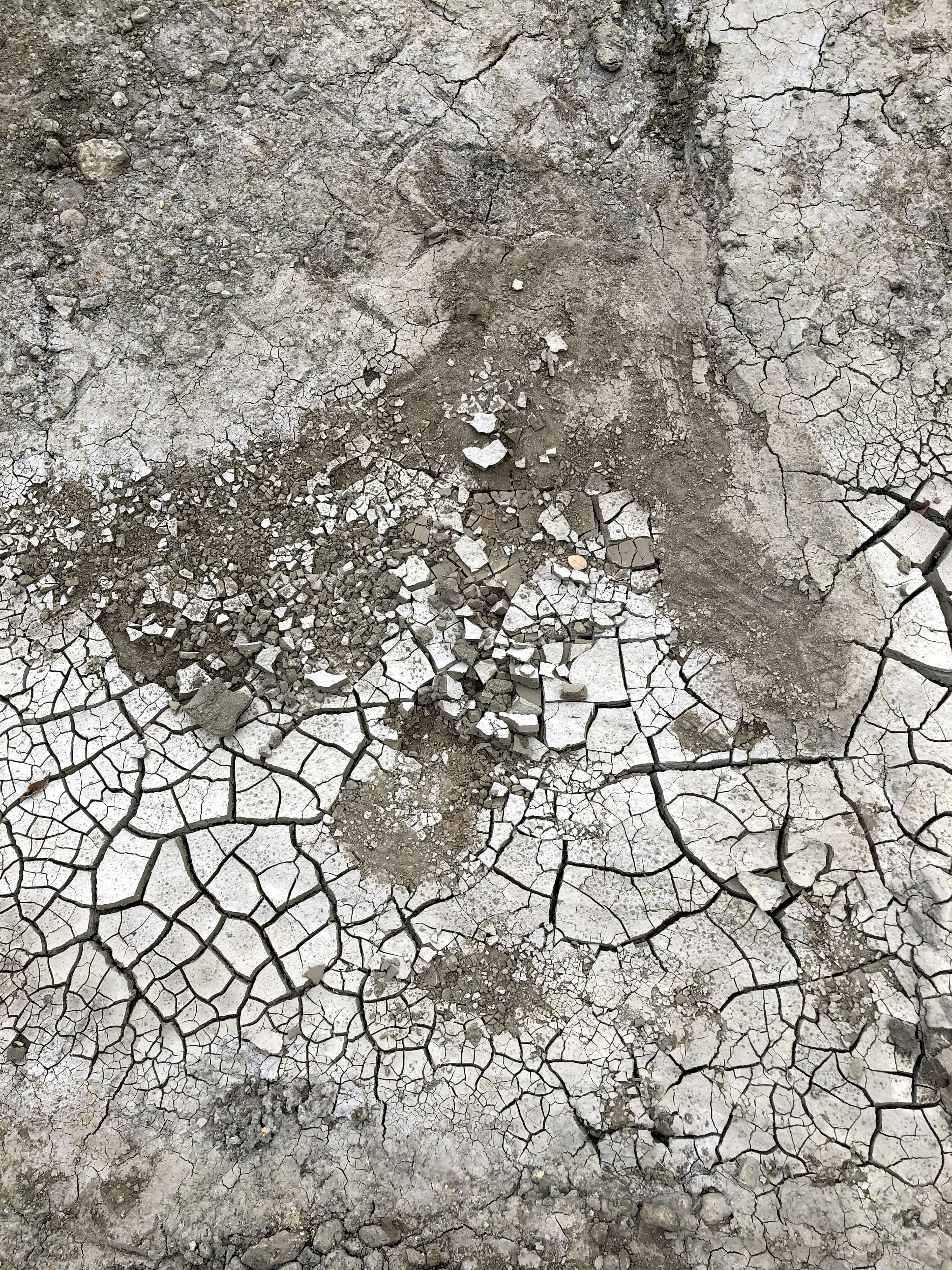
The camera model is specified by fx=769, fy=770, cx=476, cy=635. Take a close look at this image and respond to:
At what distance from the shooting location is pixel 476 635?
3078 millimetres

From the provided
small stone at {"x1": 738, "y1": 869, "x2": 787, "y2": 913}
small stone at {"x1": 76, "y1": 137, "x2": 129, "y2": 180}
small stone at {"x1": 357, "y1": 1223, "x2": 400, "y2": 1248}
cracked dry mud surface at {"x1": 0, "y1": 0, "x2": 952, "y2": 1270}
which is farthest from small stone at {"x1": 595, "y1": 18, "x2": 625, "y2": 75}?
small stone at {"x1": 357, "y1": 1223, "x2": 400, "y2": 1248}

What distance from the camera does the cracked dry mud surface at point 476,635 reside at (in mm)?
2594

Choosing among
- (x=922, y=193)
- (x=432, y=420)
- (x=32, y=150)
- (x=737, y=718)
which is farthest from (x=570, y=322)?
(x=32, y=150)

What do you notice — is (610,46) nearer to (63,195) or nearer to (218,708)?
(63,195)

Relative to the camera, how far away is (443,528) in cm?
322

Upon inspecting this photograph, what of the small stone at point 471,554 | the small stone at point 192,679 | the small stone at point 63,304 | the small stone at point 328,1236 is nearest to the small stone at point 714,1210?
the small stone at point 328,1236

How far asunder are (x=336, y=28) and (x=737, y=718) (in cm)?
349

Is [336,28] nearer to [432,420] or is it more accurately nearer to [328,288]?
[328,288]

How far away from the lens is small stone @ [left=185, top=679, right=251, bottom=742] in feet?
10.1

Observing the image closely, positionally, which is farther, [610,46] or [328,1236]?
[610,46]

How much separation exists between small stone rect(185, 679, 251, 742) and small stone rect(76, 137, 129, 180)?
2.32 metres

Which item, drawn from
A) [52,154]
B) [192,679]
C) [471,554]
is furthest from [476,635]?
[52,154]

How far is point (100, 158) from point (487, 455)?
85.8 inches

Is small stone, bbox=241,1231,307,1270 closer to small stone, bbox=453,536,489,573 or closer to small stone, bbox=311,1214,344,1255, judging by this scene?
small stone, bbox=311,1214,344,1255
